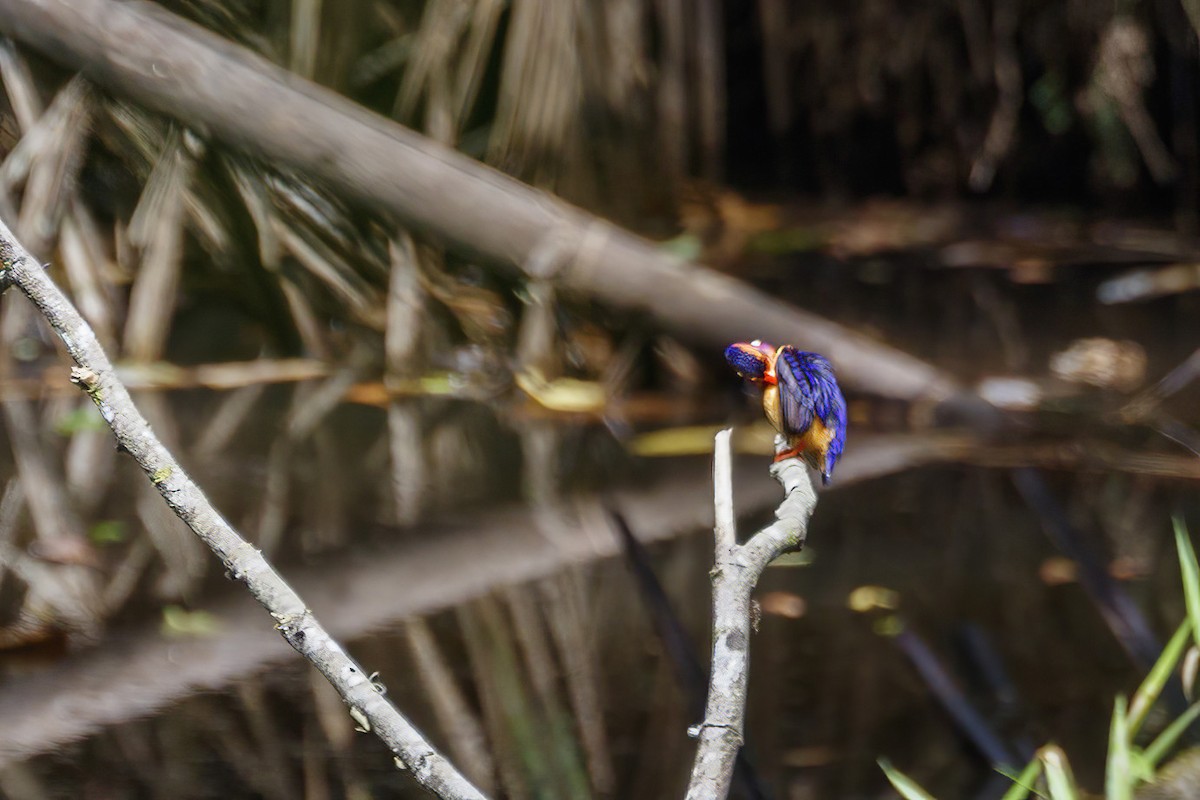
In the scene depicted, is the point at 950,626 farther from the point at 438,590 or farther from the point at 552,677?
the point at 438,590

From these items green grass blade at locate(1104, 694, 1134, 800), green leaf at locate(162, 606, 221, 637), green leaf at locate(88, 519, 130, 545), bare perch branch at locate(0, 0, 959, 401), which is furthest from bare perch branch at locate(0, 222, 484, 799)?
bare perch branch at locate(0, 0, 959, 401)

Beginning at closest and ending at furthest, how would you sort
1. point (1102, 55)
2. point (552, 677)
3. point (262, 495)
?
point (552, 677) < point (262, 495) < point (1102, 55)

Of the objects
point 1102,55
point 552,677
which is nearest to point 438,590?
point 552,677

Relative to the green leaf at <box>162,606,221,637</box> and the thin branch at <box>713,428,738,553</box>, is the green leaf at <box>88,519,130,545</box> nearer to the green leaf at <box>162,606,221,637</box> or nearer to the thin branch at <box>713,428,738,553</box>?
the green leaf at <box>162,606,221,637</box>

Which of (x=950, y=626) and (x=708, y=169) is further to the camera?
(x=708, y=169)

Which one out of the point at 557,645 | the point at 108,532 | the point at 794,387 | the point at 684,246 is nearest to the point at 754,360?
the point at 794,387

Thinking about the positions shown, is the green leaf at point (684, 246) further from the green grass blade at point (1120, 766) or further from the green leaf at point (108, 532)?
Answer: the green grass blade at point (1120, 766)

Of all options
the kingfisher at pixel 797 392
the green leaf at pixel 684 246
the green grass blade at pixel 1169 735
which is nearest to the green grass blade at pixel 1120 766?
the green grass blade at pixel 1169 735
